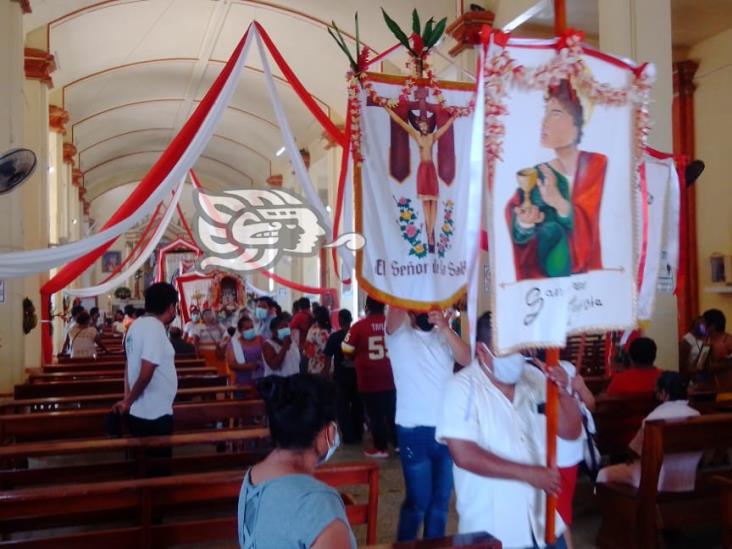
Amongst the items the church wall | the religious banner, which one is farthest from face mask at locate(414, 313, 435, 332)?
the church wall

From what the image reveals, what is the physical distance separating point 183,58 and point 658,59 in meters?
9.02

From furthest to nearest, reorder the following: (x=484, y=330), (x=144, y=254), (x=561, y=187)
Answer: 1. (x=144, y=254)
2. (x=484, y=330)
3. (x=561, y=187)

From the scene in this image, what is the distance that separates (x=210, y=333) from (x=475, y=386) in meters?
10.3

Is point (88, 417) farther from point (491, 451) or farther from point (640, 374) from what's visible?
point (491, 451)

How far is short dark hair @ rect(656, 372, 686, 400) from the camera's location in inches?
163

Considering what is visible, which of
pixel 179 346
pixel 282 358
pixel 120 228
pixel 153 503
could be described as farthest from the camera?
pixel 179 346

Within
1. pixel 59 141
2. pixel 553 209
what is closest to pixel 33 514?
pixel 553 209

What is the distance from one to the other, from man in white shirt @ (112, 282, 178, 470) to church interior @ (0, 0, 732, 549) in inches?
7.1

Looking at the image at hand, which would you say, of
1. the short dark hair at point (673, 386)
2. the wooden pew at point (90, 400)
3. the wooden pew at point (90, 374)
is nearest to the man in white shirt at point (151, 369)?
the wooden pew at point (90, 400)

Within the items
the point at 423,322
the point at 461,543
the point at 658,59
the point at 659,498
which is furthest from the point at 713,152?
the point at 461,543

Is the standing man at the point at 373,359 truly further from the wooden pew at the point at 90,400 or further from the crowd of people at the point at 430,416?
the wooden pew at the point at 90,400

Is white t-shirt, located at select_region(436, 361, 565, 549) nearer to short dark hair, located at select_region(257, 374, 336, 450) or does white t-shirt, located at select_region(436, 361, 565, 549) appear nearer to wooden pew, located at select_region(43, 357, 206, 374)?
short dark hair, located at select_region(257, 374, 336, 450)

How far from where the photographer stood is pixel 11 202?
312 inches

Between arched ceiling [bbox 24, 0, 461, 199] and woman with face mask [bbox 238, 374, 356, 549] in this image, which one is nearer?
woman with face mask [bbox 238, 374, 356, 549]
